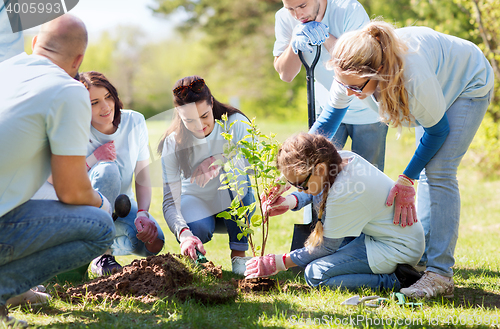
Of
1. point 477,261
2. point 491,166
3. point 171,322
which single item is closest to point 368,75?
point 171,322

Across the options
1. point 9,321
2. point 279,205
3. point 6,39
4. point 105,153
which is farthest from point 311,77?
point 9,321

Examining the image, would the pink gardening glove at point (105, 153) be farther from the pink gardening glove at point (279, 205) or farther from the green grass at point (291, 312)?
the pink gardening glove at point (279, 205)

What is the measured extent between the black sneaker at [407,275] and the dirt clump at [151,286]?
103cm

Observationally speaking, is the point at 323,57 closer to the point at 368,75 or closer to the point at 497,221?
the point at 368,75

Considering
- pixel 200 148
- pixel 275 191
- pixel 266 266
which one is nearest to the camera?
pixel 266 266

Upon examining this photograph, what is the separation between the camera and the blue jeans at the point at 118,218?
2.99 metres

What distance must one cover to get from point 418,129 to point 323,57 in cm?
91

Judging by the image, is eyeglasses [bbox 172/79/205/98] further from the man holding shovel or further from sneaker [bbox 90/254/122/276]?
sneaker [bbox 90/254/122/276]

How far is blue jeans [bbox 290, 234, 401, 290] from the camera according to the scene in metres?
2.68

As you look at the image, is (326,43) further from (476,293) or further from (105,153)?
(476,293)

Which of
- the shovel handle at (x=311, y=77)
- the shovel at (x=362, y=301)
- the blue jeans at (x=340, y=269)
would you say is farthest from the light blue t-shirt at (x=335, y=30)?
the shovel at (x=362, y=301)

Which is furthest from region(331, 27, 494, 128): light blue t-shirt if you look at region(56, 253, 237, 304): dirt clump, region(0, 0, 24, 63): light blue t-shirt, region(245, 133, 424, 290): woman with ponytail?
region(0, 0, 24, 63): light blue t-shirt

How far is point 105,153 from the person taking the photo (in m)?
3.18

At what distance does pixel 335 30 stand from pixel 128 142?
1772mm
